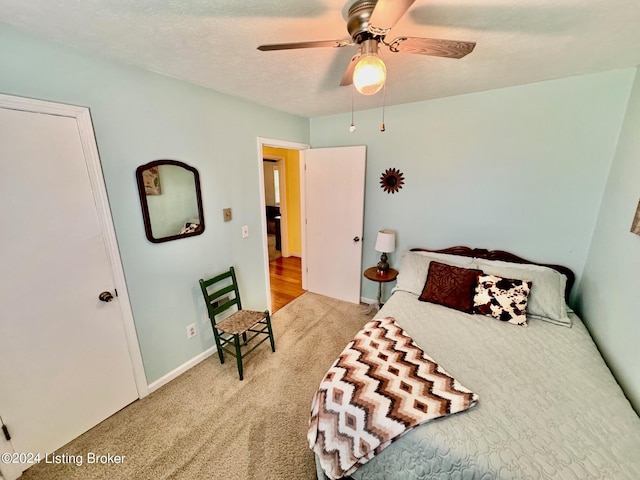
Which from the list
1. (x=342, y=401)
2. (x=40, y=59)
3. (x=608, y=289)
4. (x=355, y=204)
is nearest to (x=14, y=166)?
(x=40, y=59)

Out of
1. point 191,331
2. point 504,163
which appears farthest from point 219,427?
point 504,163

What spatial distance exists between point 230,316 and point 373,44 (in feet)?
7.04

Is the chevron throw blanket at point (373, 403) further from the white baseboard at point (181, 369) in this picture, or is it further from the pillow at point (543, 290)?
the white baseboard at point (181, 369)

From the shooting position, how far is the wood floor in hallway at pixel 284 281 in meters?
3.44

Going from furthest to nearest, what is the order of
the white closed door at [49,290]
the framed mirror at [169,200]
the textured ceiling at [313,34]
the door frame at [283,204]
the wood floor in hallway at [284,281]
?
the door frame at [283,204], the wood floor in hallway at [284,281], the framed mirror at [169,200], the white closed door at [49,290], the textured ceiling at [313,34]

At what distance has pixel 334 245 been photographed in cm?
Answer: 326

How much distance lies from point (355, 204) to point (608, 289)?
2126 millimetres

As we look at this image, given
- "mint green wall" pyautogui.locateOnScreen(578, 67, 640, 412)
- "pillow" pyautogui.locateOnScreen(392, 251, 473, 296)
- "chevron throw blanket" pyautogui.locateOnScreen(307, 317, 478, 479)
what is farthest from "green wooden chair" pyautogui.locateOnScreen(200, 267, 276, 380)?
"mint green wall" pyautogui.locateOnScreen(578, 67, 640, 412)

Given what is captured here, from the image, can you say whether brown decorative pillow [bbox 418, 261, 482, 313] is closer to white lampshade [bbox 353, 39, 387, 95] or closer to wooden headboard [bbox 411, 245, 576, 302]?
wooden headboard [bbox 411, 245, 576, 302]

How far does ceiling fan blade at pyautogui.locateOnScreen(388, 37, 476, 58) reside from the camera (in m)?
1.00

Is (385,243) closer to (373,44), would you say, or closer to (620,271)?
(620,271)

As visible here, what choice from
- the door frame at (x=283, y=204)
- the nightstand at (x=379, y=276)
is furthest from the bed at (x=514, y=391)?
the door frame at (x=283, y=204)

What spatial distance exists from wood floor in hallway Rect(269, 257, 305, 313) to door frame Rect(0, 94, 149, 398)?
4.87ft

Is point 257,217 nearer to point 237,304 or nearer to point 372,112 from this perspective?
point 237,304
